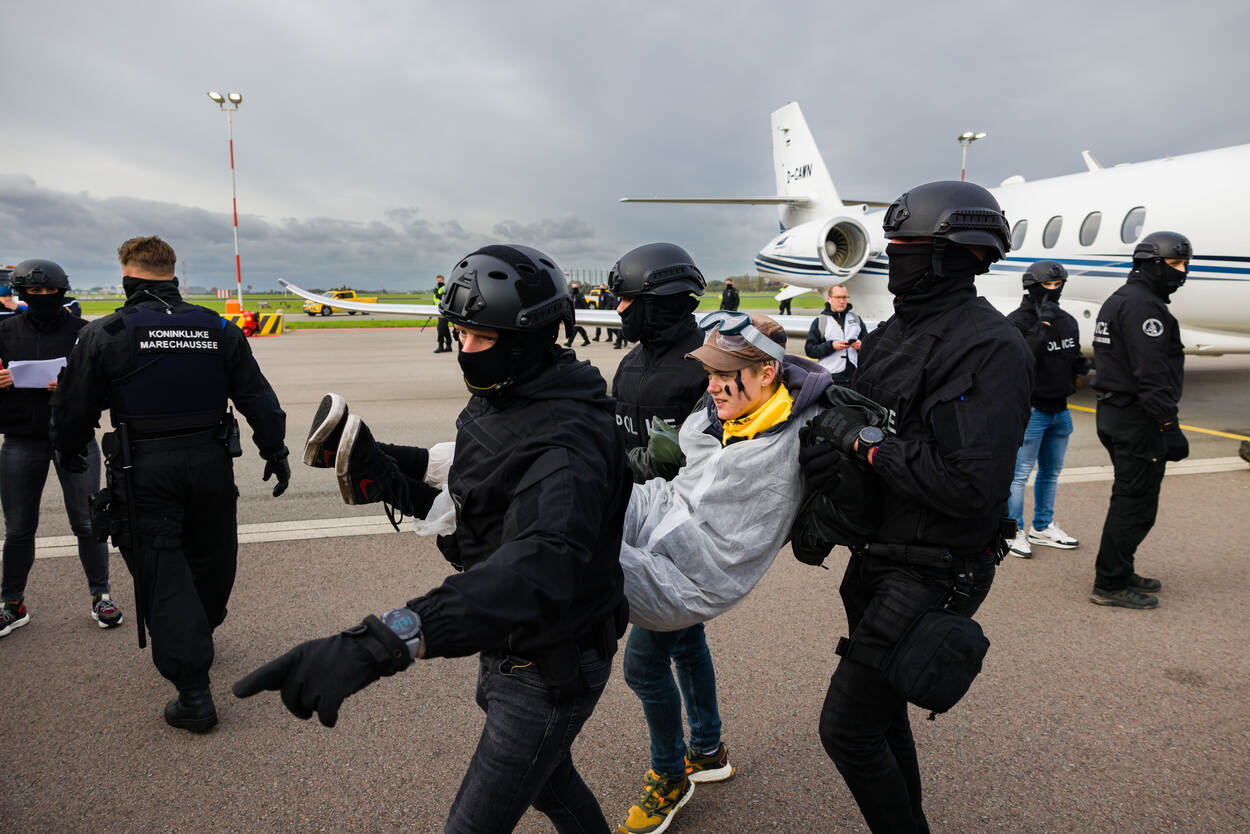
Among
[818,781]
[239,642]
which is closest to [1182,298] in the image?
[818,781]

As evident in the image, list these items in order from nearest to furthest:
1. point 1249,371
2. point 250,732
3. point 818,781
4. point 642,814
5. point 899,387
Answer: point 899,387, point 642,814, point 818,781, point 250,732, point 1249,371

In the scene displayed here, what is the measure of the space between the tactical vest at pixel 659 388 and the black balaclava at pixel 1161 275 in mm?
2837

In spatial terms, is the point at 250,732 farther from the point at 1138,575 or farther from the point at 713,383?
the point at 1138,575

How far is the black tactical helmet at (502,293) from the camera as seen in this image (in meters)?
1.81

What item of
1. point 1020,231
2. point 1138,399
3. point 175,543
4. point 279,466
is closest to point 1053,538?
point 1138,399

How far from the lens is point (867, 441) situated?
1996 mm

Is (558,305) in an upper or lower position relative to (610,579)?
upper

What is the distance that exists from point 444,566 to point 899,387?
3.63m

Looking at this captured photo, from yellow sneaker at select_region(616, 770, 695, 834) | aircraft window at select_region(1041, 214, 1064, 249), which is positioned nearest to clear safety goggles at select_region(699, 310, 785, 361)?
yellow sneaker at select_region(616, 770, 695, 834)

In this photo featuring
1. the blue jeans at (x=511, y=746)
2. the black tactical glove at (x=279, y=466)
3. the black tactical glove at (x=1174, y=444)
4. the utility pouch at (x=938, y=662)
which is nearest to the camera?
the blue jeans at (x=511, y=746)

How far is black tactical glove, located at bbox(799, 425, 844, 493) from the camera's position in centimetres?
208

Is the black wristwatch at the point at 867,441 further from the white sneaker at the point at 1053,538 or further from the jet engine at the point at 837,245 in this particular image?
the jet engine at the point at 837,245

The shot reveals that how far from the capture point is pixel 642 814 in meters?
2.59

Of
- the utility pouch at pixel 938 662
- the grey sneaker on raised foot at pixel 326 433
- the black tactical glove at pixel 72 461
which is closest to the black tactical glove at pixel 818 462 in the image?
the utility pouch at pixel 938 662
